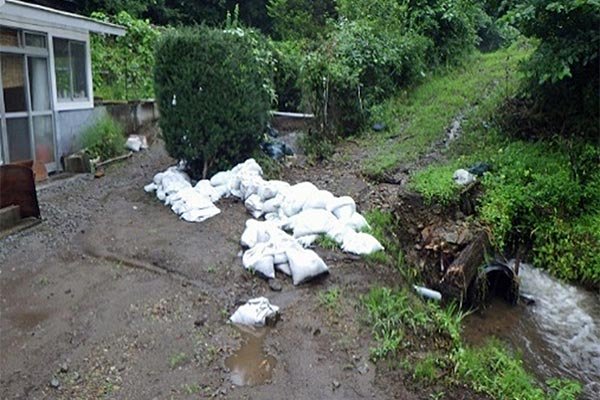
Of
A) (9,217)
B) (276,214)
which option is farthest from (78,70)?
(276,214)

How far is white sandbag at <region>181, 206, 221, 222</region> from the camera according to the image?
5.64 meters

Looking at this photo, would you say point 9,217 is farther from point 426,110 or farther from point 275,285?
point 426,110

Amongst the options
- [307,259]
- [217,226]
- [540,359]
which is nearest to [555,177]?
[540,359]

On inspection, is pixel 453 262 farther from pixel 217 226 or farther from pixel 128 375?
pixel 128 375

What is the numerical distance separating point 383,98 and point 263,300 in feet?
24.6

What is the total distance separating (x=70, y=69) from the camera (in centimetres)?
845

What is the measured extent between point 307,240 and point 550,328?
226cm

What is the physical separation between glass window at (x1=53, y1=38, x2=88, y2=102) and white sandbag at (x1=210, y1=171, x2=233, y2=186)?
3392 millimetres

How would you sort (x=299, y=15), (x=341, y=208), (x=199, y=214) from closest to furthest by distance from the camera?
1. (x=341, y=208)
2. (x=199, y=214)
3. (x=299, y=15)

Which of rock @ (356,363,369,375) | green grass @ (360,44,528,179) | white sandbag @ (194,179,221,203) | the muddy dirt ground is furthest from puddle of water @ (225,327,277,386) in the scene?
green grass @ (360,44,528,179)

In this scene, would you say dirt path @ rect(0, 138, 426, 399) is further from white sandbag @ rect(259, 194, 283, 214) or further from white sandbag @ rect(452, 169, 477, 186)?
white sandbag @ rect(452, 169, 477, 186)

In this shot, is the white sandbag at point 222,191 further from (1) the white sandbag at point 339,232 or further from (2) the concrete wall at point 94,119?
(2) the concrete wall at point 94,119

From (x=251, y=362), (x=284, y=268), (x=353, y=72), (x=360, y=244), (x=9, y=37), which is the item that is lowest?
(x=251, y=362)

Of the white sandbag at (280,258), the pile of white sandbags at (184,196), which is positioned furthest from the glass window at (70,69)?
the white sandbag at (280,258)
